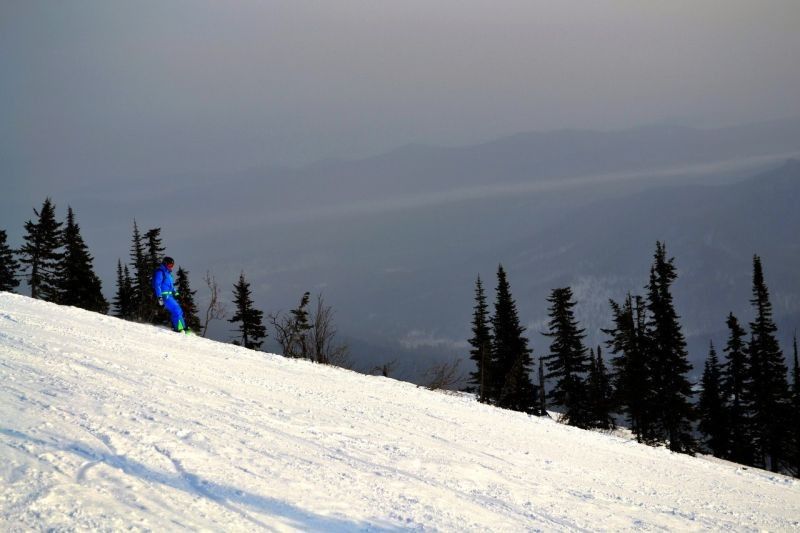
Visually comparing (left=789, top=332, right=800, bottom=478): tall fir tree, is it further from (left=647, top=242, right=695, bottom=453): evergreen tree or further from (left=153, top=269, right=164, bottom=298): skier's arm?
(left=153, top=269, right=164, bottom=298): skier's arm

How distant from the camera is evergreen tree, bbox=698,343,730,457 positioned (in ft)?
185

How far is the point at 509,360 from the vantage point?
52.0 meters

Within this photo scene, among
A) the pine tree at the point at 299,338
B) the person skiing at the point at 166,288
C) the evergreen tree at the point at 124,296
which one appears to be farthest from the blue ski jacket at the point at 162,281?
the evergreen tree at the point at 124,296

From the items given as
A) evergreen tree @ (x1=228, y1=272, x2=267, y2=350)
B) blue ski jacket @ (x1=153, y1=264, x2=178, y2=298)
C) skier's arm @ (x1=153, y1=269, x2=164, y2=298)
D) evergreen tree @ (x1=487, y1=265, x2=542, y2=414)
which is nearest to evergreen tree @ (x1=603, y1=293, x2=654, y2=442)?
evergreen tree @ (x1=487, y1=265, x2=542, y2=414)

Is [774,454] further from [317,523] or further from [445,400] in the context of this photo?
[317,523]

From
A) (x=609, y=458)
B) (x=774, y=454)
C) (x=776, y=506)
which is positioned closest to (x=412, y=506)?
(x=609, y=458)

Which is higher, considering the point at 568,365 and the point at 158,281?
the point at 158,281

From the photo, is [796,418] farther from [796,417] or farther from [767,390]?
[767,390]

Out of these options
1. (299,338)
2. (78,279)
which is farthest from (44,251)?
(299,338)

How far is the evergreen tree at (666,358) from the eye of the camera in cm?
4572

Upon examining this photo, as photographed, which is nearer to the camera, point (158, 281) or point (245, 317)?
point (158, 281)

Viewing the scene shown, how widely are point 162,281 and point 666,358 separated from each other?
4095 cm

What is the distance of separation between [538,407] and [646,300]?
12.7m

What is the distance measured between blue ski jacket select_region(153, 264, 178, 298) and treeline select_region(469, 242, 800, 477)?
29.2m
